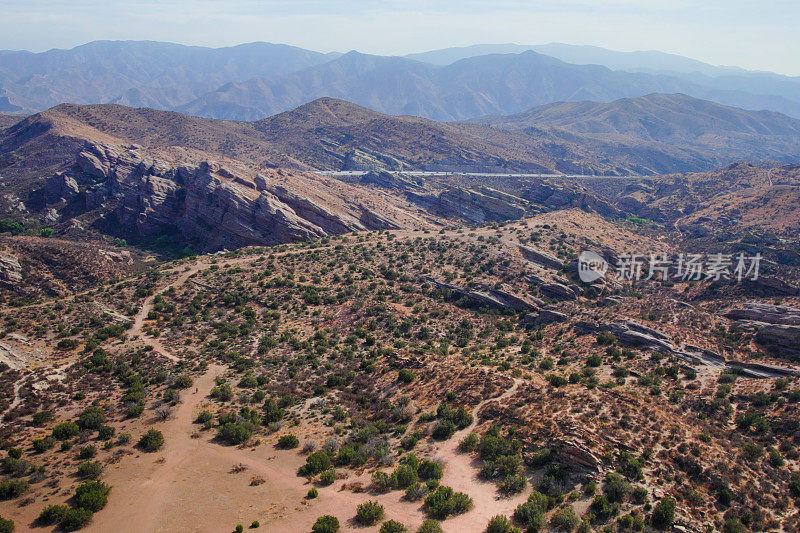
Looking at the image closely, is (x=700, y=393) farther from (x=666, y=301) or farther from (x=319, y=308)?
(x=319, y=308)

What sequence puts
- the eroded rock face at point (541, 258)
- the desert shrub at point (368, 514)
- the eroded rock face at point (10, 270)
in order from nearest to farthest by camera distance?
the desert shrub at point (368, 514) → the eroded rock face at point (10, 270) → the eroded rock face at point (541, 258)

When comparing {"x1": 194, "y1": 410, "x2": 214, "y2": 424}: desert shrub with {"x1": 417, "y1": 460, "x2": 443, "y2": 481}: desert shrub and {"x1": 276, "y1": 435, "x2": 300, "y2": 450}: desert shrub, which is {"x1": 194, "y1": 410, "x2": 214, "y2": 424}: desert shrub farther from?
{"x1": 417, "y1": 460, "x2": 443, "y2": 481}: desert shrub

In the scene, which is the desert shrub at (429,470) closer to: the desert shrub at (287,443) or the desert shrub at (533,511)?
the desert shrub at (533,511)

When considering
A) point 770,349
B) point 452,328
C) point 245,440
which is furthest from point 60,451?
point 770,349

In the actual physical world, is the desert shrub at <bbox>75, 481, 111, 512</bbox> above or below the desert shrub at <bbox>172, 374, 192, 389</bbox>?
above

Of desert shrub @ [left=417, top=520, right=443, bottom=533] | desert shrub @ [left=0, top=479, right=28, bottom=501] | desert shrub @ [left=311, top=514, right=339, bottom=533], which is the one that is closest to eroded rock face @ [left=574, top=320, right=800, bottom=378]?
desert shrub @ [left=417, top=520, right=443, bottom=533]

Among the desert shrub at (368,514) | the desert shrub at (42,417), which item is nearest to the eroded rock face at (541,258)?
the desert shrub at (368,514)

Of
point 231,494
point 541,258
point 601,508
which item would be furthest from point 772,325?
point 231,494
